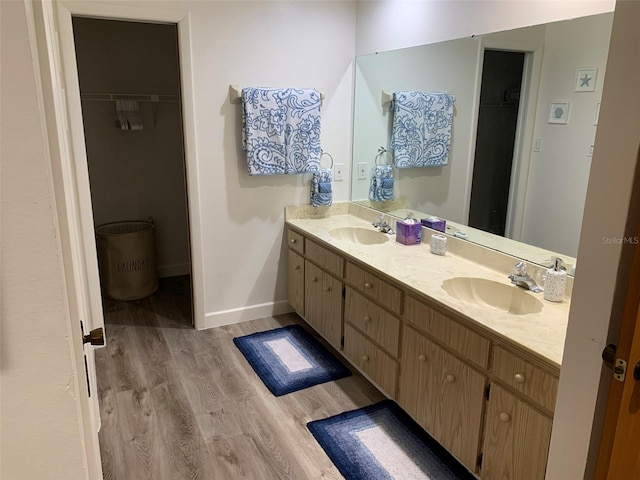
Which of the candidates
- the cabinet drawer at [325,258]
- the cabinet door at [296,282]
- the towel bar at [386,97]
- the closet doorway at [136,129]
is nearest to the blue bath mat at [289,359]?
the cabinet door at [296,282]

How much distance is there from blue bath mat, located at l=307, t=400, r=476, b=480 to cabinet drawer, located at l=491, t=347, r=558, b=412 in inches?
25.1

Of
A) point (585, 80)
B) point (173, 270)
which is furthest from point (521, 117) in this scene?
point (173, 270)

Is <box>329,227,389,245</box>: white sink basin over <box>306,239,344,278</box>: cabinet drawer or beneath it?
over

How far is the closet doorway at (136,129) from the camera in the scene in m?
3.91

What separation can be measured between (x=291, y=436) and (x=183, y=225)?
268 cm

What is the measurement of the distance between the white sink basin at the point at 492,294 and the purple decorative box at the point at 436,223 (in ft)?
1.87

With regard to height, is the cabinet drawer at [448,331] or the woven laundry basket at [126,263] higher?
the cabinet drawer at [448,331]

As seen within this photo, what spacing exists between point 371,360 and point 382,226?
3.08ft

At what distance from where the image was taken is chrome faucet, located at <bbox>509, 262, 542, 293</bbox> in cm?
213

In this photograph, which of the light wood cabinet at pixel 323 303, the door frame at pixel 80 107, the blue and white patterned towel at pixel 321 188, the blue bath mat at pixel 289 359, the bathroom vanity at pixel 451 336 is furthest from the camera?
the blue and white patterned towel at pixel 321 188

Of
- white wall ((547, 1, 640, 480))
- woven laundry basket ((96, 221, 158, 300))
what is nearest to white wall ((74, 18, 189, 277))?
woven laundry basket ((96, 221, 158, 300))

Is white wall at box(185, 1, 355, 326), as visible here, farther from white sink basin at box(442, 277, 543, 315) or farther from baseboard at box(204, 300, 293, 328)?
white sink basin at box(442, 277, 543, 315)

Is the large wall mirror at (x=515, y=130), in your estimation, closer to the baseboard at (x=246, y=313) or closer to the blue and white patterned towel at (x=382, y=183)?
the blue and white patterned towel at (x=382, y=183)

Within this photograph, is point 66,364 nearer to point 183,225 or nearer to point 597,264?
point 597,264
